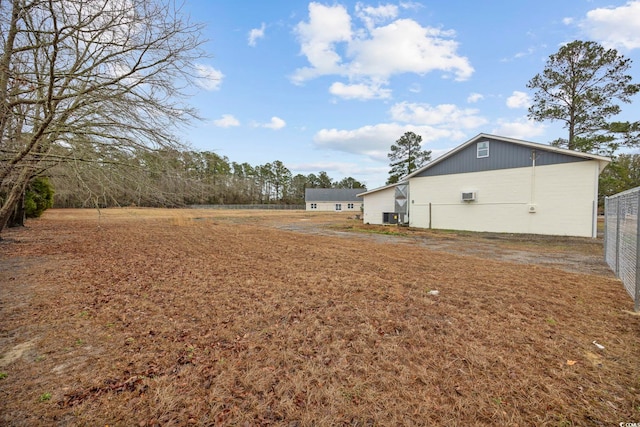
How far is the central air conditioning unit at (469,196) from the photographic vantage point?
1489 cm

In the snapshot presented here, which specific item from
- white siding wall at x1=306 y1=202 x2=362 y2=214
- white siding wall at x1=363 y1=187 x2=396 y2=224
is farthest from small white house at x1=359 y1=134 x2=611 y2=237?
white siding wall at x1=306 y1=202 x2=362 y2=214

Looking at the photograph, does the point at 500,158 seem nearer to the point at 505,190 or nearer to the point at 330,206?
the point at 505,190

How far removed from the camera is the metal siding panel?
1283 cm

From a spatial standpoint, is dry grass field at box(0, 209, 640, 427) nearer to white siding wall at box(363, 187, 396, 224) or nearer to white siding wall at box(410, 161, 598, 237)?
white siding wall at box(410, 161, 598, 237)

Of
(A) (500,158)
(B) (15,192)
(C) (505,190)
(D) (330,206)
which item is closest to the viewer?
(B) (15,192)

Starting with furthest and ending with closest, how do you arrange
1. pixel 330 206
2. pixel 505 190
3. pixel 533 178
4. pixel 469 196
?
pixel 330 206 → pixel 469 196 → pixel 505 190 → pixel 533 178

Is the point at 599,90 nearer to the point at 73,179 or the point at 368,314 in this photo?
the point at 368,314

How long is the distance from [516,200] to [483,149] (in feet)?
10.8

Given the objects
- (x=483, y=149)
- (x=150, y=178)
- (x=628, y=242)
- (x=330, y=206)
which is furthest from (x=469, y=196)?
(x=330, y=206)

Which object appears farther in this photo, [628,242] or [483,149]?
[483,149]

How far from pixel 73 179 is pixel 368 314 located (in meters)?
7.26

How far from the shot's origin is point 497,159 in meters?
14.3

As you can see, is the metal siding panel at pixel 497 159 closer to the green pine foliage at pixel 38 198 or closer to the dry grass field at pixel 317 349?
the dry grass field at pixel 317 349

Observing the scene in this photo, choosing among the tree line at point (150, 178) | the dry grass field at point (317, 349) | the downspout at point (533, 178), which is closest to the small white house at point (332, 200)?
the downspout at point (533, 178)
